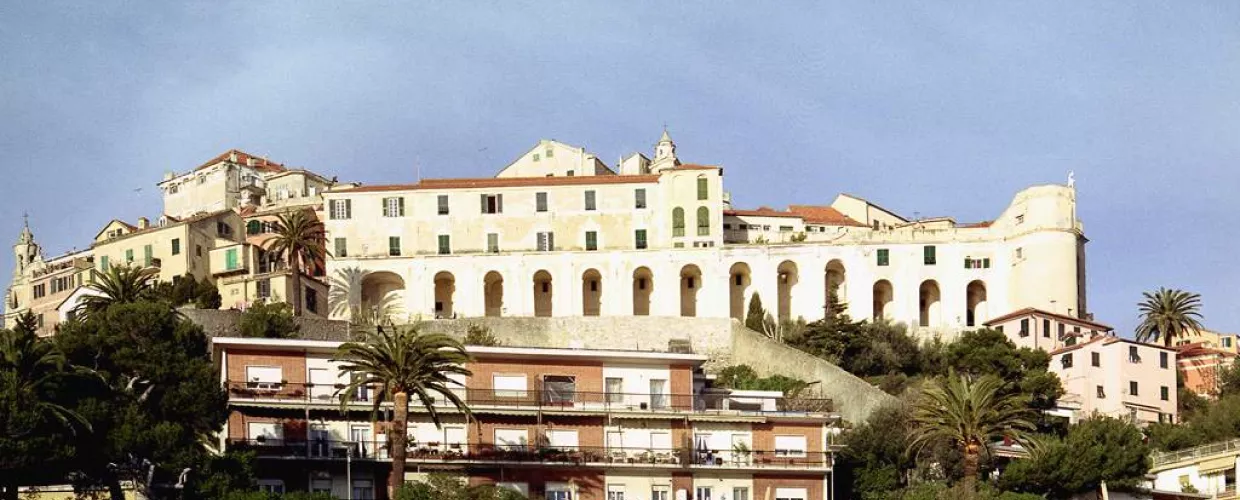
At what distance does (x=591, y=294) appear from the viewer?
410 feet

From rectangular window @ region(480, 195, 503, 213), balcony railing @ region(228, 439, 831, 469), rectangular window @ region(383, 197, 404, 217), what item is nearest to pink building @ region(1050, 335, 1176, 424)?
balcony railing @ region(228, 439, 831, 469)

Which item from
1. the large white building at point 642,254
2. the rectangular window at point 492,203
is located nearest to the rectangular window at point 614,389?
the large white building at point 642,254

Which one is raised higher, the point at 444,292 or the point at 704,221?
the point at 704,221

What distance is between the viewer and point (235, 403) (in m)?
77.4

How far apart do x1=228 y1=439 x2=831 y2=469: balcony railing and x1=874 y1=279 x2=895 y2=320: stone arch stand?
4238 cm

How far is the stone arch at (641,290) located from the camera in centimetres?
12325

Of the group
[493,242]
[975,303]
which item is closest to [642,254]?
[493,242]

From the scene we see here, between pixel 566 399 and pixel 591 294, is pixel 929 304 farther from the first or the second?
pixel 566 399

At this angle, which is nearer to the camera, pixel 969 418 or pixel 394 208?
pixel 969 418

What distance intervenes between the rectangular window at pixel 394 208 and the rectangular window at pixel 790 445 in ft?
153

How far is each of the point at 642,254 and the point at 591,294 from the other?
4391mm

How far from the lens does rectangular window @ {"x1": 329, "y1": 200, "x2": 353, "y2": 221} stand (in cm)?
12300

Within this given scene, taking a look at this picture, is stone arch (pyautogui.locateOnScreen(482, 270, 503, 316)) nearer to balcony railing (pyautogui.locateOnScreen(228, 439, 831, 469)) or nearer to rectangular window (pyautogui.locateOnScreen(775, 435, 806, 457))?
rectangular window (pyautogui.locateOnScreen(775, 435, 806, 457))

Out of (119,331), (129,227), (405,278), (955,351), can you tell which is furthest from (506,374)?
(129,227)
